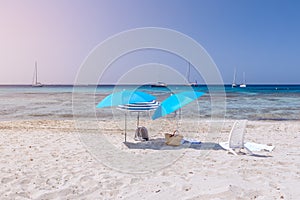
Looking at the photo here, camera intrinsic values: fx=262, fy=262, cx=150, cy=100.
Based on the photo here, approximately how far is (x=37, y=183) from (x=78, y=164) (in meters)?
1.28

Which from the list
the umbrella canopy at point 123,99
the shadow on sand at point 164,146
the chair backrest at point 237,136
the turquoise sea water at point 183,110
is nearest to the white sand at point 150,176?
the shadow on sand at point 164,146

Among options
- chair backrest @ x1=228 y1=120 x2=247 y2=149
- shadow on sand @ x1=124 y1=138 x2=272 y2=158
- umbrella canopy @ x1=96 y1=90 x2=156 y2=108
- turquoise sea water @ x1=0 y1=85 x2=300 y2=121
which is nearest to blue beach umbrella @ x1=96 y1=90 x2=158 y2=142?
umbrella canopy @ x1=96 y1=90 x2=156 y2=108

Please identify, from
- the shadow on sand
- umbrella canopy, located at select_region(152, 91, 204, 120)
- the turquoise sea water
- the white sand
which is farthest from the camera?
the turquoise sea water

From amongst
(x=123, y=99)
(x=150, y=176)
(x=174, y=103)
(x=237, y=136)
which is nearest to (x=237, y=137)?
(x=237, y=136)

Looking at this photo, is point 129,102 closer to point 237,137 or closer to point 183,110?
point 237,137

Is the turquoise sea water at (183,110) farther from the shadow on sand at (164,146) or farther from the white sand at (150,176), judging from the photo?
the white sand at (150,176)

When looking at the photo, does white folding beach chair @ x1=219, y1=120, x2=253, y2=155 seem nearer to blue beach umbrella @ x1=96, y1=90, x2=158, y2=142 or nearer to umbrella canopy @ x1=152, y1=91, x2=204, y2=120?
umbrella canopy @ x1=152, y1=91, x2=204, y2=120

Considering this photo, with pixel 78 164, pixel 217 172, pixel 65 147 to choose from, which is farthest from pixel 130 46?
pixel 217 172

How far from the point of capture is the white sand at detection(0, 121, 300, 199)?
13.8 ft

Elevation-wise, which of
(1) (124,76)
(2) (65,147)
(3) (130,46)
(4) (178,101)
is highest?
(3) (130,46)

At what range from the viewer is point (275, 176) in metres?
4.95

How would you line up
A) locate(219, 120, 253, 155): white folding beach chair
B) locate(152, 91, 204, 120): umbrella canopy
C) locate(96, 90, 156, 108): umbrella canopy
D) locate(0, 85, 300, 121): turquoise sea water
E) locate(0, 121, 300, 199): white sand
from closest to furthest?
locate(0, 121, 300, 199): white sand < locate(219, 120, 253, 155): white folding beach chair < locate(152, 91, 204, 120): umbrella canopy < locate(96, 90, 156, 108): umbrella canopy < locate(0, 85, 300, 121): turquoise sea water

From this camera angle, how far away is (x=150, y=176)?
5113 millimetres

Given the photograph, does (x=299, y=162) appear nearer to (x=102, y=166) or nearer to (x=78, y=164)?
(x=102, y=166)
